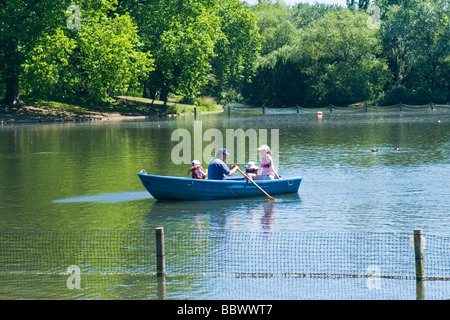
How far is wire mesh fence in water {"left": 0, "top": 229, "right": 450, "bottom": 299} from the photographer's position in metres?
16.1

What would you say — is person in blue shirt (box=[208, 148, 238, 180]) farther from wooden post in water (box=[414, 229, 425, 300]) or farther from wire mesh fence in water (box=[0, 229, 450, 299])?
wooden post in water (box=[414, 229, 425, 300])

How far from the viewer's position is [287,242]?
2084 cm

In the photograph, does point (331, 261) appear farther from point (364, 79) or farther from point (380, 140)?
point (364, 79)

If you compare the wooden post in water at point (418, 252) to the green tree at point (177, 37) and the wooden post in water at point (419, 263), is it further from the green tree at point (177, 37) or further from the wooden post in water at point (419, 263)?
the green tree at point (177, 37)

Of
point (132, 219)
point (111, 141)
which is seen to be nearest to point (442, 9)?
point (111, 141)

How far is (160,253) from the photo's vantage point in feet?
54.3

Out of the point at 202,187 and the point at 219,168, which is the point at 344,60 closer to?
the point at 219,168

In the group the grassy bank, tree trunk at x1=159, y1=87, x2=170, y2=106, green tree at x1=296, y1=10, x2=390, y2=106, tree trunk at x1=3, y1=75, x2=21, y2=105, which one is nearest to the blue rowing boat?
the grassy bank

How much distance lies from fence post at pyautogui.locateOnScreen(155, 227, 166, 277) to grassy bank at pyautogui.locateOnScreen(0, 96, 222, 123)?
65.3 m

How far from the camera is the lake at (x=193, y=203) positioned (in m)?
16.9

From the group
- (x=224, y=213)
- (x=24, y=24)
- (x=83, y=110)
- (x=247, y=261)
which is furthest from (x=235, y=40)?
(x=247, y=261)

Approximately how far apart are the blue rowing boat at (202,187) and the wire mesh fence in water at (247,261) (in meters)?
4.82

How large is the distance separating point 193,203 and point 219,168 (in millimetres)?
1720
